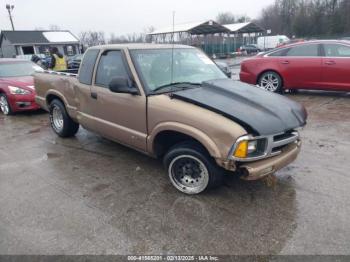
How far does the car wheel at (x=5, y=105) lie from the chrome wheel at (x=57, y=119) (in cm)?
284

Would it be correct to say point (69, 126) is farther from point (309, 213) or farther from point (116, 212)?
point (309, 213)

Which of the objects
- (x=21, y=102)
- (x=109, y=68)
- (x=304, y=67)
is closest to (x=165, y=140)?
(x=109, y=68)

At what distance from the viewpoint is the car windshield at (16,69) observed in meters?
8.62

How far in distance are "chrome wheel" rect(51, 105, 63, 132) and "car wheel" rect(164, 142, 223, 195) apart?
310 cm

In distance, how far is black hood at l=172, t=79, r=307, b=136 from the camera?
10.2 ft

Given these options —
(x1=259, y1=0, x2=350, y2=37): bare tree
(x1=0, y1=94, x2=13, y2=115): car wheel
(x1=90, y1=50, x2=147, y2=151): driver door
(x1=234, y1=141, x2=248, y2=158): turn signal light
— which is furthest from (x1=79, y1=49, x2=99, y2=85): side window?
(x1=259, y1=0, x2=350, y2=37): bare tree

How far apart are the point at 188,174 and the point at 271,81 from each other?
6329 millimetres

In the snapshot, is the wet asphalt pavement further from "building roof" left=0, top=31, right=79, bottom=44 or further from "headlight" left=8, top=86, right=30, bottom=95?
"building roof" left=0, top=31, right=79, bottom=44

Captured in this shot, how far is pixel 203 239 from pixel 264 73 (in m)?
7.22

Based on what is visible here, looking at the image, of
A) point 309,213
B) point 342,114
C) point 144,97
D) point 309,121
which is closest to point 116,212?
point 144,97

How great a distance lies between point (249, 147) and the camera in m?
3.04

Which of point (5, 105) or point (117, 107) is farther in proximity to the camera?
point (5, 105)

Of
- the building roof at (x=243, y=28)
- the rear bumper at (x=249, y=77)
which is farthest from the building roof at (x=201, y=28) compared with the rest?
the rear bumper at (x=249, y=77)

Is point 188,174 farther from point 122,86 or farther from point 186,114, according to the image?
point 122,86
